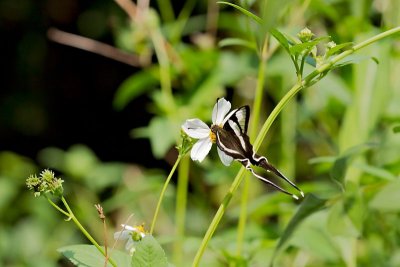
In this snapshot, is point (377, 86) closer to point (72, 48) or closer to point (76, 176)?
point (76, 176)

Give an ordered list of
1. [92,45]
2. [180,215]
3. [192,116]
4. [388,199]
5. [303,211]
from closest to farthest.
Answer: [303,211]
[388,199]
[180,215]
[192,116]
[92,45]

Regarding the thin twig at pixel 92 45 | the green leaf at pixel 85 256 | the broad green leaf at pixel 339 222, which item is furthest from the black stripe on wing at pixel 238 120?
the thin twig at pixel 92 45

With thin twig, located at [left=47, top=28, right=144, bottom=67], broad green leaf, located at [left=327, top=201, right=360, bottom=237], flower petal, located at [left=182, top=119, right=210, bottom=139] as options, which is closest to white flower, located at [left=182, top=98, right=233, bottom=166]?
flower petal, located at [left=182, top=119, right=210, bottom=139]

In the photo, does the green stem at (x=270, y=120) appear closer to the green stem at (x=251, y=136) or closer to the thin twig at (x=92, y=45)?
the green stem at (x=251, y=136)

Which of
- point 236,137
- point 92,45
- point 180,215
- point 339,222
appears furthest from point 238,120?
point 92,45

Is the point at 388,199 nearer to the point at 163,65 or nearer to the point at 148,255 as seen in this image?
the point at 148,255

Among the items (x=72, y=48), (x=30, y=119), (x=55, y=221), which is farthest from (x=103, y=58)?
(x=55, y=221)
